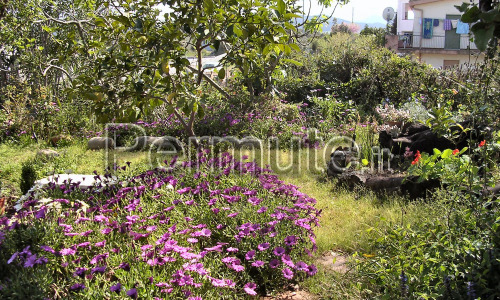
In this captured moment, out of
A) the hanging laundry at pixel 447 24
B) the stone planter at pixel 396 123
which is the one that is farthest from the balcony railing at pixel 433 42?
the stone planter at pixel 396 123

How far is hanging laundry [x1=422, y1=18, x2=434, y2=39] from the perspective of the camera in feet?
83.4

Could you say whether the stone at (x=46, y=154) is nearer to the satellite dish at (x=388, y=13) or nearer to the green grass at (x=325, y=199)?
the green grass at (x=325, y=199)

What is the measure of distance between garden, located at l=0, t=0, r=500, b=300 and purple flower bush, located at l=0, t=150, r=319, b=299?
0.05 feet

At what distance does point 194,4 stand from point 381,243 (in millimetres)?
2704

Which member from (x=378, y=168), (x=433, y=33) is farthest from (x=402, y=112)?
(x=433, y=33)

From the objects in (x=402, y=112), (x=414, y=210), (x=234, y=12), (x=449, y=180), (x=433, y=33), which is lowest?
(x=414, y=210)

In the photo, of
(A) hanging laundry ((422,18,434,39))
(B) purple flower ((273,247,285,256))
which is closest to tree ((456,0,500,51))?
(B) purple flower ((273,247,285,256))

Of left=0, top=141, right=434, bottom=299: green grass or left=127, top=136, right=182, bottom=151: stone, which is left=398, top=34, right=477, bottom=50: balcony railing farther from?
left=0, top=141, right=434, bottom=299: green grass

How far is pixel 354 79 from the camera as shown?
A: 11.0 metres

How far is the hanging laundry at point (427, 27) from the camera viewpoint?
83.4 ft

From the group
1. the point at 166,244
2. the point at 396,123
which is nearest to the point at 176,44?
the point at 166,244

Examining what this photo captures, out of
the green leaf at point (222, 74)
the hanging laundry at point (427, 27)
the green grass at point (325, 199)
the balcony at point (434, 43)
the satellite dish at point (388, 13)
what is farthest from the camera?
the satellite dish at point (388, 13)

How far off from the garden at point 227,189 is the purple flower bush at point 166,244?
0.05 ft

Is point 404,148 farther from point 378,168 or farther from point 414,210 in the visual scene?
point 414,210
